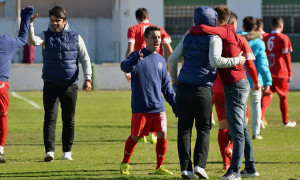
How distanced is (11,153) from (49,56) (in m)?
1.87

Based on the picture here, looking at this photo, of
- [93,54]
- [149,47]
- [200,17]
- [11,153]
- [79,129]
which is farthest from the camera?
[93,54]

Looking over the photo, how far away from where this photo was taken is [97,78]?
32562 millimetres

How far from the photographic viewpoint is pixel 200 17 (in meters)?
8.75

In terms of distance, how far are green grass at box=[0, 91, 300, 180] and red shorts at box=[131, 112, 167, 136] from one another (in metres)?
0.51

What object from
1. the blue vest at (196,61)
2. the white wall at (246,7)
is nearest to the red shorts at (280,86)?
the blue vest at (196,61)

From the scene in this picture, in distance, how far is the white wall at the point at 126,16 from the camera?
43.9m

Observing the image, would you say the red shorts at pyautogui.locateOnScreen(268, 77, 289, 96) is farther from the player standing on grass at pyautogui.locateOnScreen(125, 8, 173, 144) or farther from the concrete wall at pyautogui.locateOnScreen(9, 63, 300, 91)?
the concrete wall at pyautogui.locateOnScreen(9, 63, 300, 91)

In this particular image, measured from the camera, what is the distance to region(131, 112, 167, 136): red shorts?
9.50 metres

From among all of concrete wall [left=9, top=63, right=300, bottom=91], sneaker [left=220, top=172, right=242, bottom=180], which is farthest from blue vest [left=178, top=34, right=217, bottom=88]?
concrete wall [left=9, top=63, right=300, bottom=91]

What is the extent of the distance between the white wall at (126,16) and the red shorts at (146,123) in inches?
1346

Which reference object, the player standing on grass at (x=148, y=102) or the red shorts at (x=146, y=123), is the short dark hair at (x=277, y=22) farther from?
the red shorts at (x=146, y=123)

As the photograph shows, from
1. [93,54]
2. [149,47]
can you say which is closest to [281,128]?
[149,47]

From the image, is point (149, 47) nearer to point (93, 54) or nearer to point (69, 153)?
point (69, 153)

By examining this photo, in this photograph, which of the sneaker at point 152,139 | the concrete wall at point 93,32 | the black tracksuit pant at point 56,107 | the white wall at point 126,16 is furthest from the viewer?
the concrete wall at point 93,32
